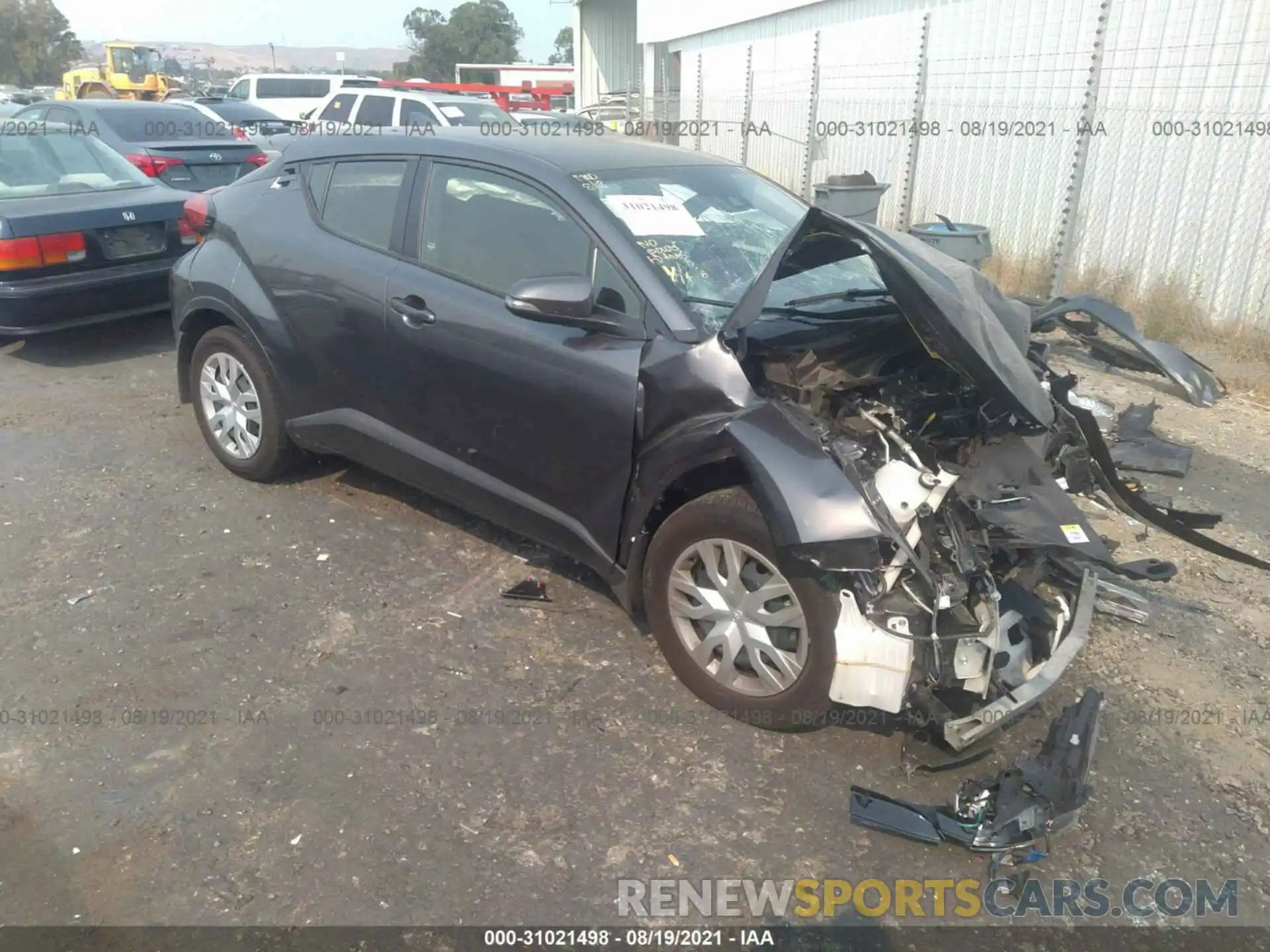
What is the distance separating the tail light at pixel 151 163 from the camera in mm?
8875

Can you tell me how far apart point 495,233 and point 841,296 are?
141 centimetres

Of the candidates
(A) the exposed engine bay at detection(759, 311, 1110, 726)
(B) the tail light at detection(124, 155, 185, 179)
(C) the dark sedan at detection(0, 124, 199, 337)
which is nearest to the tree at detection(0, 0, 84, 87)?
(B) the tail light at detection(124, 155, 185, 179)

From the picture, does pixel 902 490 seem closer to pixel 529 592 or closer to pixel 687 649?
pixel 687 649

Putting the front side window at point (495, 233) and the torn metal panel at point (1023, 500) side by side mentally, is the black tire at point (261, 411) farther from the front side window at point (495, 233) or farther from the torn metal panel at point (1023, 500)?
the torn metal panel at point (1023, 500)

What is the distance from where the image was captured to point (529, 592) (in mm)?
3951

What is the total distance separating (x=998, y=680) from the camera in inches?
116

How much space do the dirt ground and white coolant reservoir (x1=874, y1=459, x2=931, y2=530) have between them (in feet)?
2.83

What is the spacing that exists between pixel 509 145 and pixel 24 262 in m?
4.29

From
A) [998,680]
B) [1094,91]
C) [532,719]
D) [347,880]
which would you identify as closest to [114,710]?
[347,880]

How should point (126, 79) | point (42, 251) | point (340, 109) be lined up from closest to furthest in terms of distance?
point (42, 251) < point (340, 109) < point (126, 79)

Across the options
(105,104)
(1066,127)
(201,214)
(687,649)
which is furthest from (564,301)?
(105,104)

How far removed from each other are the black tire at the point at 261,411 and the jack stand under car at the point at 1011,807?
3.29 metres

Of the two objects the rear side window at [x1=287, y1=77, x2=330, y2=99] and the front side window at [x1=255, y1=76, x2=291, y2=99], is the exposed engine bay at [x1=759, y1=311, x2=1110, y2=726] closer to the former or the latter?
the rear side window at [x1=287, y1=77, x2=330, y2=99]

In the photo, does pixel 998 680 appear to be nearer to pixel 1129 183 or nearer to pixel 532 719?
pixel 532 719
